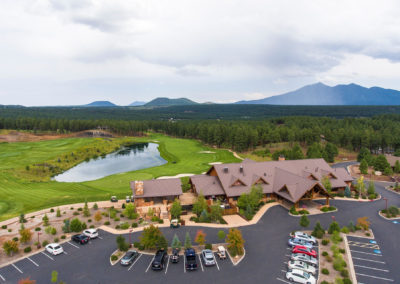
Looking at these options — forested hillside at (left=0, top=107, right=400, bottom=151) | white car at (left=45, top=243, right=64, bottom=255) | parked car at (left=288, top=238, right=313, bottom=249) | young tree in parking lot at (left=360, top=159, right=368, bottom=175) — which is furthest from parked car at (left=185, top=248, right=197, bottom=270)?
forested hillside at (left=0, top=107, right=400, bottom=151)

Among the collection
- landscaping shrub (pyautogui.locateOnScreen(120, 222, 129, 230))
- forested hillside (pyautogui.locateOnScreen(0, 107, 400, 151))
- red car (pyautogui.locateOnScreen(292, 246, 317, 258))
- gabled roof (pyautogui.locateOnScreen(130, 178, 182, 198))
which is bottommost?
red car (pyautogui.locateOnScreen(292, 246, 317, 258))

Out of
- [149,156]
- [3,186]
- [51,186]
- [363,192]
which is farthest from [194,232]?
[149,156]

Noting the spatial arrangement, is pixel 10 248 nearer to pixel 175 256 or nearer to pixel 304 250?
pixel 175 256

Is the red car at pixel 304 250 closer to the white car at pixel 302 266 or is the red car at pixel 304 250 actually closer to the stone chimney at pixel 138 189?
the white car at pixel 302 266

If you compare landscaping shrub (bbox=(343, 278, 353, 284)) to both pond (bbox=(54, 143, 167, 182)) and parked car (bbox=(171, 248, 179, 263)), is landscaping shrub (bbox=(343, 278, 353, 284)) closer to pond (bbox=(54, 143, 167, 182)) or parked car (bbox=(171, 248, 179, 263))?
parked car (bbox=(171, 248, 179, 263))

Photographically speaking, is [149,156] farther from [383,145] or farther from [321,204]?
[383,145]

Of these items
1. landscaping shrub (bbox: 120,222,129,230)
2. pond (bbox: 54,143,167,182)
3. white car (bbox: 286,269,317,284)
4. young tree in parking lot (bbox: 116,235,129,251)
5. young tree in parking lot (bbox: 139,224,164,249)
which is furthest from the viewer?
pond (bbox: 54,143,167,182)
